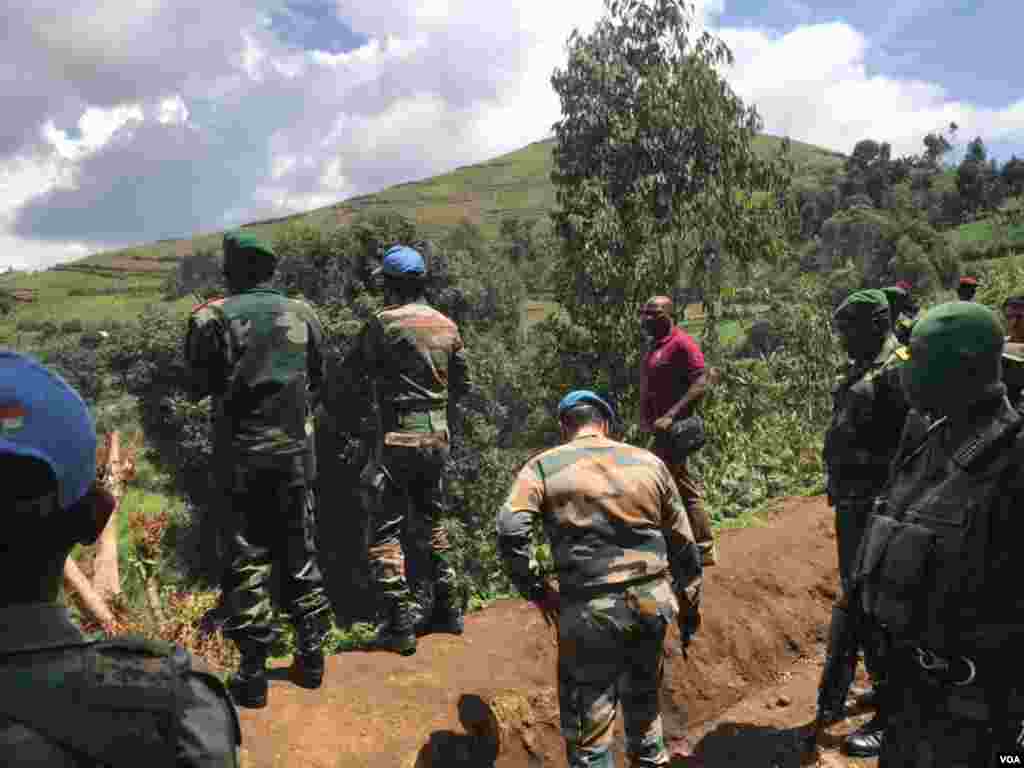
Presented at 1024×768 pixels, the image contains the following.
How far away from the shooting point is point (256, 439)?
394 centimetres

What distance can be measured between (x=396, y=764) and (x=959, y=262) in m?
52.2

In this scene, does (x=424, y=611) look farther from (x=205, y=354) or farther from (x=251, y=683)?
(x=205, y=354)

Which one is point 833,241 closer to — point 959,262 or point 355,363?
point 959,262

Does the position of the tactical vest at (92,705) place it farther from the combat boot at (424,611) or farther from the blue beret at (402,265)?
the combat boot at (424,611)

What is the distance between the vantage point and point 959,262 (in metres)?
47.7

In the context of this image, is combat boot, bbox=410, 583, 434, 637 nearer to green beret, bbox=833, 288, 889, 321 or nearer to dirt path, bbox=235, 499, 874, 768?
dirt path, bbox=235, 499, 874, 768

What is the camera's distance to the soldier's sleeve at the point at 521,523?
3.66m

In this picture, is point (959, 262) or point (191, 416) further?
point (959, 262)

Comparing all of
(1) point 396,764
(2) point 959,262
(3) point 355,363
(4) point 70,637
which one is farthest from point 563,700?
(2) point 959,262

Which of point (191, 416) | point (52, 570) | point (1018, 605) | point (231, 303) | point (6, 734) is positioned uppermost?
point (231, 303)

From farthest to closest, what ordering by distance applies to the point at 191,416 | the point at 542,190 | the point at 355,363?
1. the point at 542,190
2. the point at 191,416
3. the point at 355,363

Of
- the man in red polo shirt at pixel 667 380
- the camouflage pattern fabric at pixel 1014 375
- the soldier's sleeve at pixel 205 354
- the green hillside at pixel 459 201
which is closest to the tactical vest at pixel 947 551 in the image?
the camouflage pattern fabric at pixel 1014 375

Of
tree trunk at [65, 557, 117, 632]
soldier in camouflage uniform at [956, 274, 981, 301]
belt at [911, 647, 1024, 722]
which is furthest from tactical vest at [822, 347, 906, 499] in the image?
tree trunk at [65, 557, 117, 632]

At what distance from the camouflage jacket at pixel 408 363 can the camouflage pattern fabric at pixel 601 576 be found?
1285mm
